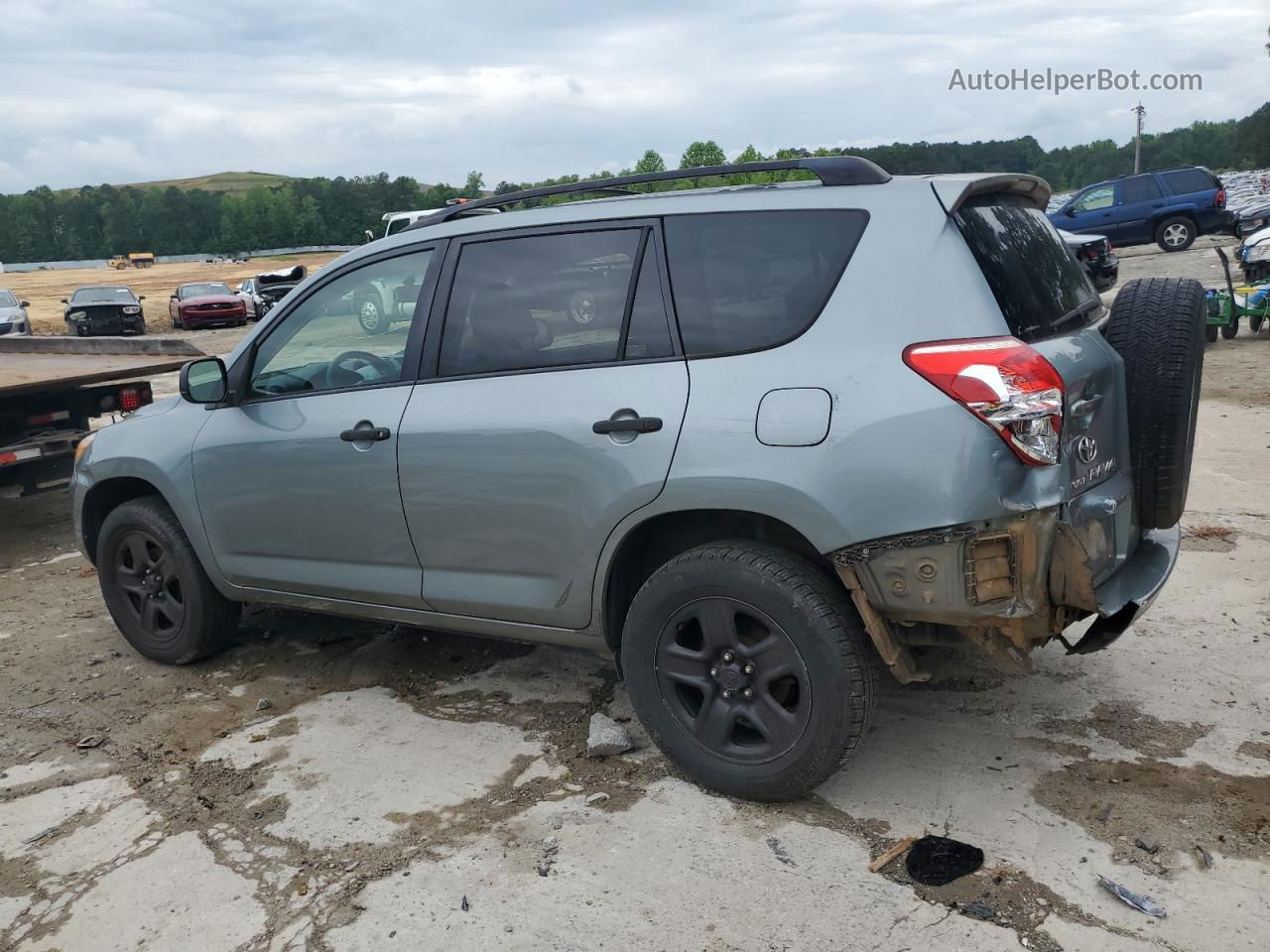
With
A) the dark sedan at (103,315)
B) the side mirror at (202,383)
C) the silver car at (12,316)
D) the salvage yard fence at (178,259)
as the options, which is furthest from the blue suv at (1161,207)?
the salvage yard fence at (178,259)

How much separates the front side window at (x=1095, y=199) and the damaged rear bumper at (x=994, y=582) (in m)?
23.2

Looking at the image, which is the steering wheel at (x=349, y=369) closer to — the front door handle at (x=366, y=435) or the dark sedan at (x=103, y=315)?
the front door handle at (x=366, y=435)

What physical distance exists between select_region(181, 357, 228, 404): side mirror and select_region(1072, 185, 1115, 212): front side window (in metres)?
23.4

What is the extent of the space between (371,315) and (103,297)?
94.7ft

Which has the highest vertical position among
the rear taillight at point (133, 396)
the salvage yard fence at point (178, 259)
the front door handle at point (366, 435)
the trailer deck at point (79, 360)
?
the salvage yard fence at point (178, 259)

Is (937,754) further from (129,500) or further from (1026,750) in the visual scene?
(129,500)

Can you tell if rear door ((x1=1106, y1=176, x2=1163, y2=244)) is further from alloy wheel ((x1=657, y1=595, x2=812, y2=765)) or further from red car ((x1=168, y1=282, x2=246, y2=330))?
alloy wheel ((x1=657, y1=595, x2=812, y2=765))

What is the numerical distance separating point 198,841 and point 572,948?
1339 millimetres

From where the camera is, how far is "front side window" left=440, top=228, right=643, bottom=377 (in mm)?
3568

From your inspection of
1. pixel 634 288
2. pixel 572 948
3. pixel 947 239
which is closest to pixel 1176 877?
pixel 572 948

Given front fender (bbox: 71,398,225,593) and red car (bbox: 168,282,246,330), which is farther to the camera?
red car (bbox: 168,282,246,330)

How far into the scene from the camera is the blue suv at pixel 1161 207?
23.3 metres

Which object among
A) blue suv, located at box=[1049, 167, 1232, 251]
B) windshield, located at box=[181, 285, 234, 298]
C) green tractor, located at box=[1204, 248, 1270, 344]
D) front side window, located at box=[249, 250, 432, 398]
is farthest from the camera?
windshield, located at box=[181, 285, 234, 298]

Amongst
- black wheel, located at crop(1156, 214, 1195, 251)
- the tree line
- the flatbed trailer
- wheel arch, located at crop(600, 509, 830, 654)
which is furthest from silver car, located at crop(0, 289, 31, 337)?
the tree line
